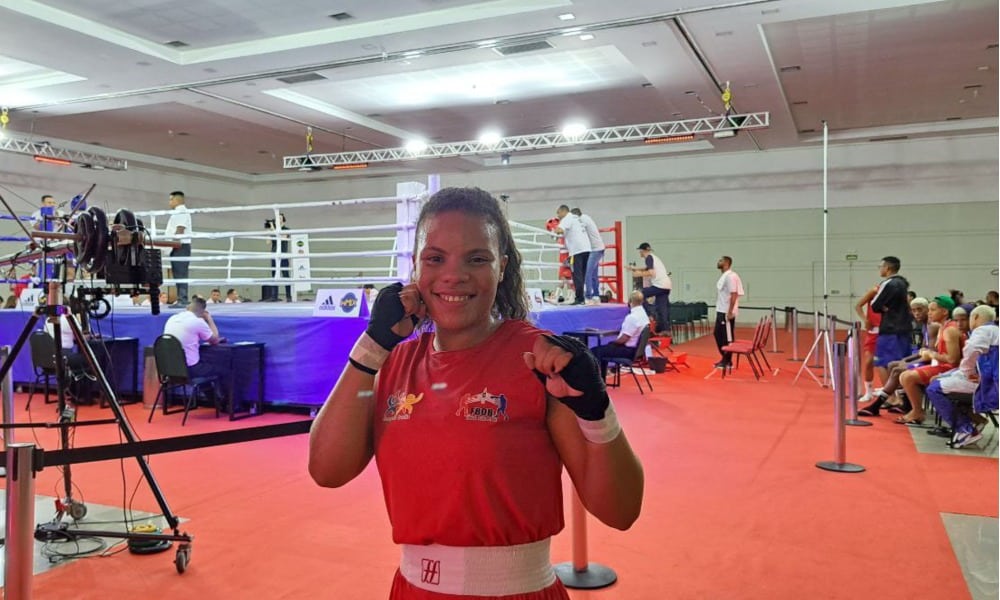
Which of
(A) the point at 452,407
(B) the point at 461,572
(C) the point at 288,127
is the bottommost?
(B) the point at 461,572

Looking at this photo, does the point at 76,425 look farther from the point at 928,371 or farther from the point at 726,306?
the point at 726,306

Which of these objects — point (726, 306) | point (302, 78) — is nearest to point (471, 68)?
point (302, 78)

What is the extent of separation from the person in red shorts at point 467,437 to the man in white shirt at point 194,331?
5378 millimetres

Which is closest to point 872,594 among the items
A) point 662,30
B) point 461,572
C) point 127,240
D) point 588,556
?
point 588,556

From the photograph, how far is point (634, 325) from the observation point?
297 inches

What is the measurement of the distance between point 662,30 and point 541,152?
861cm

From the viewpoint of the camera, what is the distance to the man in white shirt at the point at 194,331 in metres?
6.14

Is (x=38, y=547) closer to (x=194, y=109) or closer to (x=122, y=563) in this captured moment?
(x=122, y=563)

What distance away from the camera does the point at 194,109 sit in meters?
13.0

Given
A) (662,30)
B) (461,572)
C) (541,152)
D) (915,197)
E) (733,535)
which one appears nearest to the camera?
(461,572)

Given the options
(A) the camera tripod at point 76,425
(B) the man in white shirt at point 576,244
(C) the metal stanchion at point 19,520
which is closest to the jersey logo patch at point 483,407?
(C) the metal stanchion at point 19,520

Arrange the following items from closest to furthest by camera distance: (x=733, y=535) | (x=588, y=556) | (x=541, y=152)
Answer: (x=588, y=556) < (x=733, y=535) < (x=541, y=152)

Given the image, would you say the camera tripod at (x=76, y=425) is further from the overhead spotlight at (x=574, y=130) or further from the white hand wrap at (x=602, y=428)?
the overhead spotlight at (x=574, y=130)

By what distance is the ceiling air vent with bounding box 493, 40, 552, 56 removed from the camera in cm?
957
